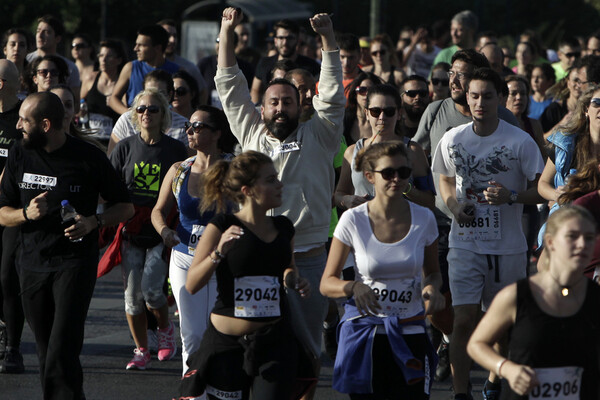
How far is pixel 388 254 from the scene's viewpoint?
522 cm

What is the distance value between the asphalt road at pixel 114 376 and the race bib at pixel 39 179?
159 cm

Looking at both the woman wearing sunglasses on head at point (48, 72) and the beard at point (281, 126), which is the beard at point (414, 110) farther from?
the woman wearing sunglasses on head at point (48, 72)

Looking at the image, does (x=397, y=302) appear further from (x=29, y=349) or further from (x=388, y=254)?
(x=29, y=349)

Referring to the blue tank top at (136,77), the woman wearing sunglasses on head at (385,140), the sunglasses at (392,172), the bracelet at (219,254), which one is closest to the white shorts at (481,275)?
the woman wearing sunglasses on head at (385,140)

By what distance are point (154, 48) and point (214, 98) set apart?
2.42m

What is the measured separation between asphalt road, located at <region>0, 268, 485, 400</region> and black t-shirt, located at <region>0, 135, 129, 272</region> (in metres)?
1.25

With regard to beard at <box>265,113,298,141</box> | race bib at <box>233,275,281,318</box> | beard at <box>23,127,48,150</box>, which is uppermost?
beard at <box>265,113,298,141</box>

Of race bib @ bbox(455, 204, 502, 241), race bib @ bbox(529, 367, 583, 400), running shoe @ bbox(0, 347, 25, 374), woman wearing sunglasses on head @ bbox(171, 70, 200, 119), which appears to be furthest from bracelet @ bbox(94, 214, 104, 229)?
woman wearing sunglasses on head @ bbox(171, 70, 200, 119)

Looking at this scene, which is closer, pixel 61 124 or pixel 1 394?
pixel 61 124

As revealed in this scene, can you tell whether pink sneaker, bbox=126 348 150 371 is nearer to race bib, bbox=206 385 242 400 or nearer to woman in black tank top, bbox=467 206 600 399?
race bib, bbox=206 385 242 400

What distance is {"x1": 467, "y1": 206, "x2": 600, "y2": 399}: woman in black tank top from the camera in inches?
169

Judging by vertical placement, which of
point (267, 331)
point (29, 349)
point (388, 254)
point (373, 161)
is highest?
point (373, 161)

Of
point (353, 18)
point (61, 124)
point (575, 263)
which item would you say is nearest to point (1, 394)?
point (61, 124)

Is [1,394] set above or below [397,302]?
below
